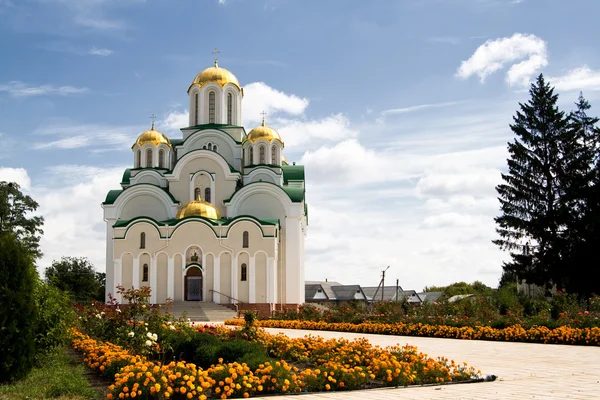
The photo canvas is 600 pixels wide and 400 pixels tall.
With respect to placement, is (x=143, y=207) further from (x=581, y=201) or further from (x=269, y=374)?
(x=269, y=374)

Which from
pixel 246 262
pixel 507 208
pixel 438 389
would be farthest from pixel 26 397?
pixel 507 208

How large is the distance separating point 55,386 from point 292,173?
31319 millimetres

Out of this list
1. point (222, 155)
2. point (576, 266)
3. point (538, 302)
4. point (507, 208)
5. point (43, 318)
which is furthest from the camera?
A: point (222, 155)

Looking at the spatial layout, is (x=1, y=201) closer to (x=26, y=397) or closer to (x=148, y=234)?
(x=148, y=234)

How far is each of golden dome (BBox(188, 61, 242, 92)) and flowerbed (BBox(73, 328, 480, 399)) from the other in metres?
29.4

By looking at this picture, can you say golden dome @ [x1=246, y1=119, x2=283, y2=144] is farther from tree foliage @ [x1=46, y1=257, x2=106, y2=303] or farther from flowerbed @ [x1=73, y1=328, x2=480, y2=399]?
flowerbed @ [x1=73, y1=328, x2=480, y2=399]

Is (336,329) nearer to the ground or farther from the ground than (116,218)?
nearer to the ground

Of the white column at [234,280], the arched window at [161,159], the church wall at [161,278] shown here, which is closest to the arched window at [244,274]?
the white column at [234,280]

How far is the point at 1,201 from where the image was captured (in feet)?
127

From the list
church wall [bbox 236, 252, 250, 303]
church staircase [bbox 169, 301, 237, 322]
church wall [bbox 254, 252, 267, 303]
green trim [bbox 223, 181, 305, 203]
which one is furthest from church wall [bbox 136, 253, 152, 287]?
church wall [bbox 254, 252, 267, 303]

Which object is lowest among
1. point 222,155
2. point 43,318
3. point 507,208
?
point 43,318

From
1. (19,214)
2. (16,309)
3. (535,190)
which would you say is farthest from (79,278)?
(16,309)

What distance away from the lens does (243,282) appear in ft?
106

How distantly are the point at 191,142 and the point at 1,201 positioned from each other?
12.0m
